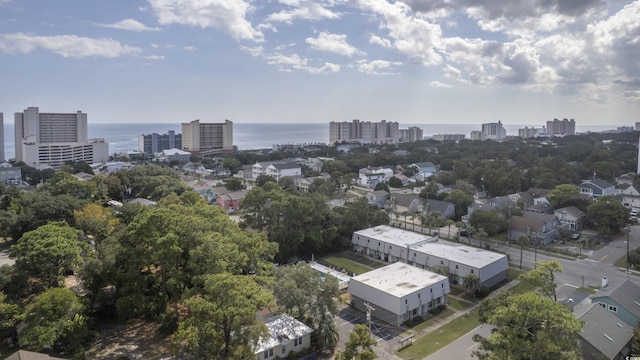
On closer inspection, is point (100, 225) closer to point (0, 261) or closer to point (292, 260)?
point (0, 261)

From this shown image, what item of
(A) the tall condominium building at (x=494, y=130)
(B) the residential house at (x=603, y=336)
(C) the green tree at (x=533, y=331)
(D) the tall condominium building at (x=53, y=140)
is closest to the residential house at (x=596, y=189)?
(B) the residential house at (x=603, y=336)

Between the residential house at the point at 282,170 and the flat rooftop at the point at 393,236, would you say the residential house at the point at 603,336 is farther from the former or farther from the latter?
the residential house at the point at 282,170

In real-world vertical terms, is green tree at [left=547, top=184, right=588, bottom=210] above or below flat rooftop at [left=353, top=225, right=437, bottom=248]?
above

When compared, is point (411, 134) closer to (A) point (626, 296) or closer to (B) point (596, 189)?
(B) point (596, 189)

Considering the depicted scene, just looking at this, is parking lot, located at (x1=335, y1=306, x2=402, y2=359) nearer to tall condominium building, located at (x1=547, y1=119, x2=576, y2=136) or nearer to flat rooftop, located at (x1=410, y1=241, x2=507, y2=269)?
flat rooftop, located at (x1=410, y1=241, x2=507, y2=269)

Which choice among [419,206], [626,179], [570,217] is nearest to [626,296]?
[570,217]

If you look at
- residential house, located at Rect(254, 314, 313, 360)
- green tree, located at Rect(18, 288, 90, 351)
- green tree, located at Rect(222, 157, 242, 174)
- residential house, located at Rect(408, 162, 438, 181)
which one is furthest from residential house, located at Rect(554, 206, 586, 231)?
green tree, located at Rect(222, 157, 242, 174)

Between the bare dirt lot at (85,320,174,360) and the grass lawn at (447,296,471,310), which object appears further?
the grass lawn at (447,296,471,310)

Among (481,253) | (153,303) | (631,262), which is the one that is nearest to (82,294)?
(153,303)
